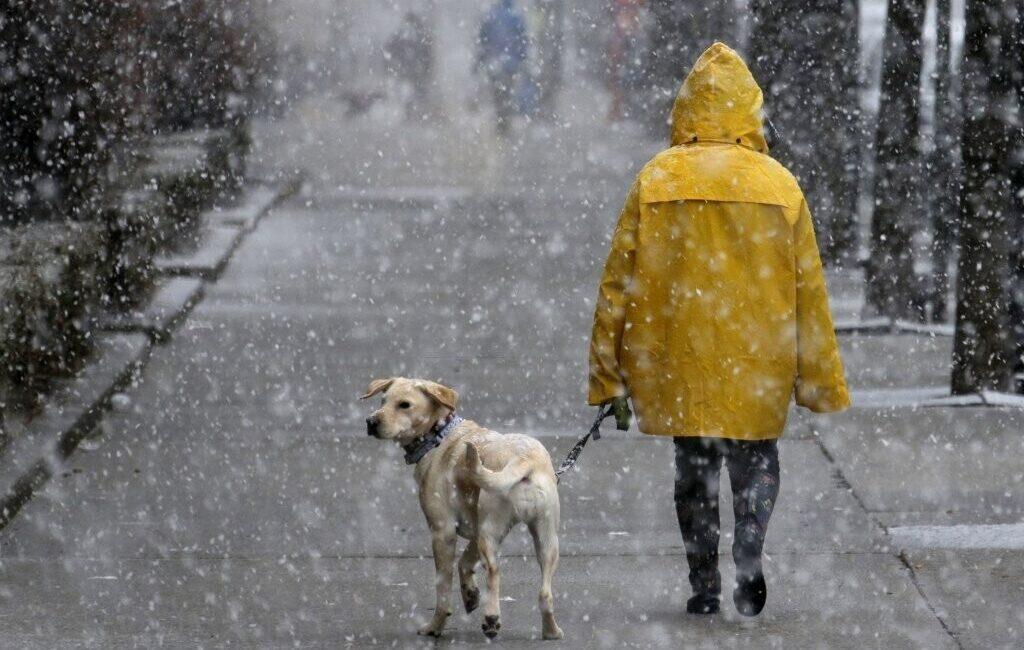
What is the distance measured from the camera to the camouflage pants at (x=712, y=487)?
568cm

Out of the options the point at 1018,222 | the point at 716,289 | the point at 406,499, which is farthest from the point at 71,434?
the point at 1018,222

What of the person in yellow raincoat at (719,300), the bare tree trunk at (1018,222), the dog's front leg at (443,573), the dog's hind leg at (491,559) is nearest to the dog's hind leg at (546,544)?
the dog's hind leg at (491,559)

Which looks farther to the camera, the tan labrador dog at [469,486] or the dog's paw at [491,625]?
the dog's paw at [491,625]

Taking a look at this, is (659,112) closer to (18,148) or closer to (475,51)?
(475,51)

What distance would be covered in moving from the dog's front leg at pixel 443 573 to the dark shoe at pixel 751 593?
94cm

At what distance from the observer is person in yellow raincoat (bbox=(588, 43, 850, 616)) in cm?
552

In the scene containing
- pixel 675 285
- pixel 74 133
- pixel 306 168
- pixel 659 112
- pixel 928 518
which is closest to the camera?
pixel 675 285

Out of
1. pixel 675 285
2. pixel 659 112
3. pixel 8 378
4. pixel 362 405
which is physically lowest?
pixel 659 112

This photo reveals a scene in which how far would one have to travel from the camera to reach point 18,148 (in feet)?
36.7

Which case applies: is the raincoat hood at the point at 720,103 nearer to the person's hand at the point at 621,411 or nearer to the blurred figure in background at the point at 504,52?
the person's hand at the point at 621,411

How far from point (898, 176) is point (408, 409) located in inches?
264

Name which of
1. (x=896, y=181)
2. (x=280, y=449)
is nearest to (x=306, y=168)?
(x=896, y=181)

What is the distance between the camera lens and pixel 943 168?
1306 cm

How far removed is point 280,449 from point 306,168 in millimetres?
10172
